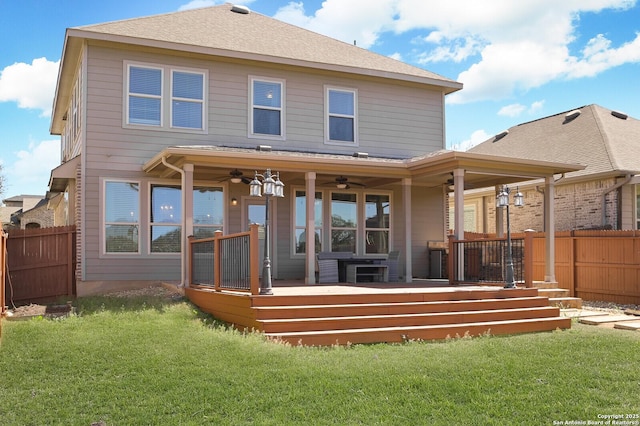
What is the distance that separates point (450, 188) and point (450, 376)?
33.2 ft

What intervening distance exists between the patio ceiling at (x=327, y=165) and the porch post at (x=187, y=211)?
0.79 ft

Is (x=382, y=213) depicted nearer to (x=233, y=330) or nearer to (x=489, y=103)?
(x=233, y=330)

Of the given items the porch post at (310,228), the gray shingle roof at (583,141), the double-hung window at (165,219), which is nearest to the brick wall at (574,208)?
the gray shingle roof at (583,141)

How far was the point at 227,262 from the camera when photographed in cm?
1005

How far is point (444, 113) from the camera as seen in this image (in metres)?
16.1

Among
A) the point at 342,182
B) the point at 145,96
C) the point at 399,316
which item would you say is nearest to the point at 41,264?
the point at 145,96

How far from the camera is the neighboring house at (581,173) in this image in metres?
16.0

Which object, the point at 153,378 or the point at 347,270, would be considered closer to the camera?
the point at 153,378

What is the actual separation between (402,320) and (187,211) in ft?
15.7

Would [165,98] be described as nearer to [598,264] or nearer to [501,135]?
[598,264]

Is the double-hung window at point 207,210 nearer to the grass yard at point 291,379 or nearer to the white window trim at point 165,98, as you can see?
the white window trim at point 165,98

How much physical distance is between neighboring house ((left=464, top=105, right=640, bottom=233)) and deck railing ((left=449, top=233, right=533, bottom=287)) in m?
3.07

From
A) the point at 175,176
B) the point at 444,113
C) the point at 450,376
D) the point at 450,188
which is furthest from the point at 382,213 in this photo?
the point at 450,376

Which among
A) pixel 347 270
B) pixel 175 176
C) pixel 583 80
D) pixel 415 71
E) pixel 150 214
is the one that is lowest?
pixel 347 270
